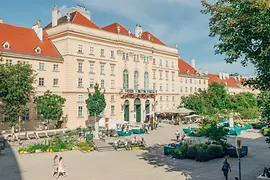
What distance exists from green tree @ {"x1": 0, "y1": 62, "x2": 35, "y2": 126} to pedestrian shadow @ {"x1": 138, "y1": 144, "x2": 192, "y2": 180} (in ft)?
51.8

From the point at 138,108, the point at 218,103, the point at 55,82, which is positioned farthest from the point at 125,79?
the point at 218,103

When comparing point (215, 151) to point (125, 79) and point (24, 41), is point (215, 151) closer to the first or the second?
point (125, 79)

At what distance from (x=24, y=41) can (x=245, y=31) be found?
123ft

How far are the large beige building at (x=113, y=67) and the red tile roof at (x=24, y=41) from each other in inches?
63.5

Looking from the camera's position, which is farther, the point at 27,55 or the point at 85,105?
the point at 85,105

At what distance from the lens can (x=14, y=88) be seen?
3222cm

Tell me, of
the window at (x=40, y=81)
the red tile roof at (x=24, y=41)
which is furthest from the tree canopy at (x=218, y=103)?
the window at (x=40, y=81)

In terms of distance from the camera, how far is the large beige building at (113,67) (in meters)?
44.6

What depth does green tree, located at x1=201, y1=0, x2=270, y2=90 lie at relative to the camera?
11.3m

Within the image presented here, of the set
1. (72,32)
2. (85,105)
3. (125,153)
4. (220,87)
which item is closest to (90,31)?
(72,32)

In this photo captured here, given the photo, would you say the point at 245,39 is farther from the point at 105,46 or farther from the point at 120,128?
the point at 105,46

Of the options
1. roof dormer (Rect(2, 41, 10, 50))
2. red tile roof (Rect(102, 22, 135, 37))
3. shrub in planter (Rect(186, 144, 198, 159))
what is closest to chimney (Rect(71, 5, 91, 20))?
red tile roof (Rect(102, 22, 135, 37))

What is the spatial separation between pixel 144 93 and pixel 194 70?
26661 millimetres

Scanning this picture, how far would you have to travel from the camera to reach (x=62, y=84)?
4462cm
